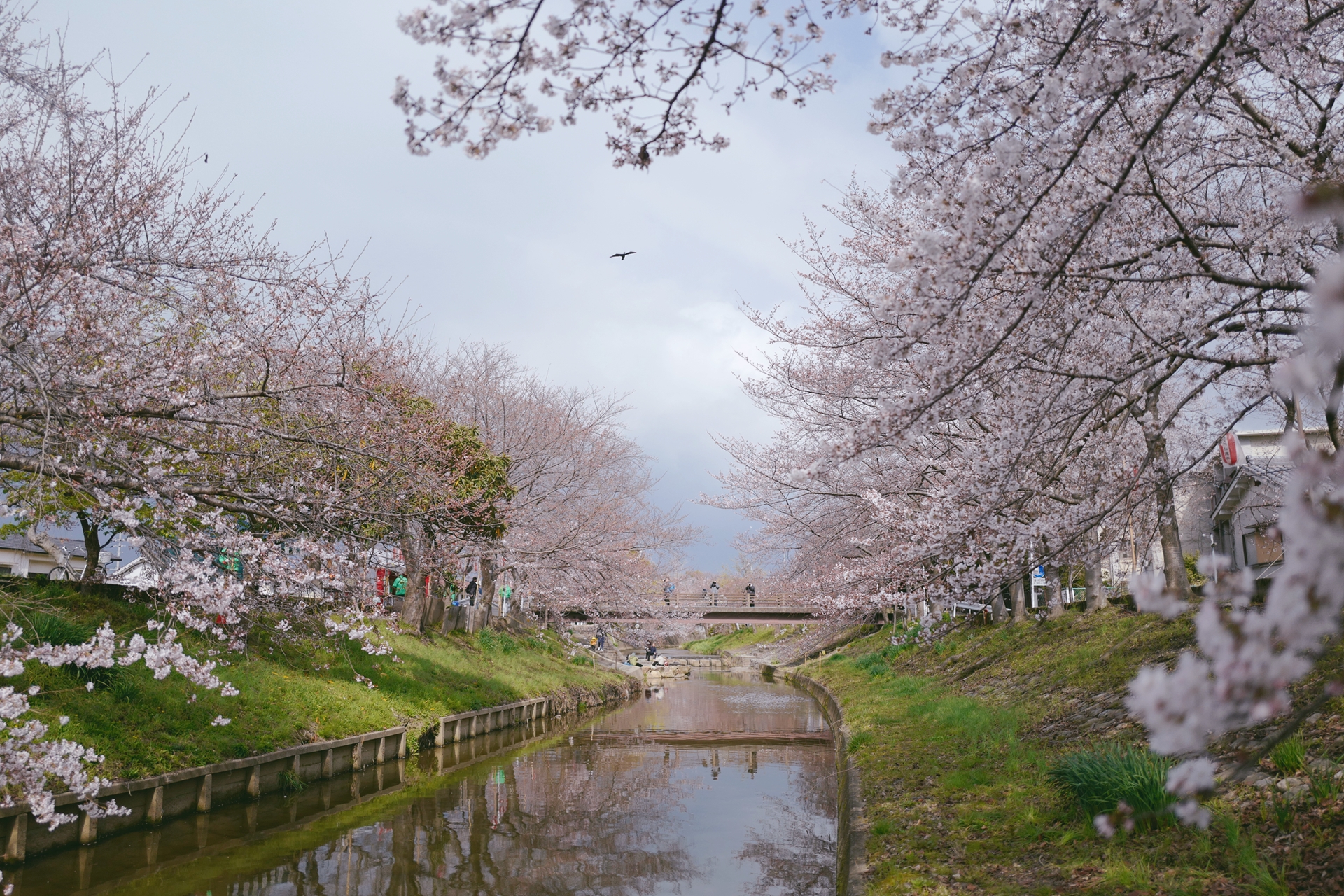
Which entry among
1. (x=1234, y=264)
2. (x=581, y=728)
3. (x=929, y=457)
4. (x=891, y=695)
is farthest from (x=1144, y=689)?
(x=581, y=728)

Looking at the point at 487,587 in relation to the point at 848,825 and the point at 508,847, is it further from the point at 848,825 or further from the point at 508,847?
the point at 848,825

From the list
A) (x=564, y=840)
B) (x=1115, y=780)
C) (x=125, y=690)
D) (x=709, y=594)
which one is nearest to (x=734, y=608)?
(x=709, y=594)

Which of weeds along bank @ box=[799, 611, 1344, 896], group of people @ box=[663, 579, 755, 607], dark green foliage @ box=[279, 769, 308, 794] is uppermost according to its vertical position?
group of people @ box=[663, 579, 755, 607]

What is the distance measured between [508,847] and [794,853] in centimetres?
334

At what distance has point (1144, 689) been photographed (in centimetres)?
176

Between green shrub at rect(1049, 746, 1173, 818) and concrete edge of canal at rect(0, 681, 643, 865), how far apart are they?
887cm

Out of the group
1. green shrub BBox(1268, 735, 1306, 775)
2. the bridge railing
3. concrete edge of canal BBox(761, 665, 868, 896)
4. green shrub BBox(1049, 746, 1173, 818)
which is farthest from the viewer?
the bridge railing

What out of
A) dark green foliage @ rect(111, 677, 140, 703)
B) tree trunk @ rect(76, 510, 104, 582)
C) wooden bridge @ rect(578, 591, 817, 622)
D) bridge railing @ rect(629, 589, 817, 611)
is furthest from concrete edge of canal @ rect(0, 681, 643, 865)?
bridge railing @ rect(629, 589, 817, 611)

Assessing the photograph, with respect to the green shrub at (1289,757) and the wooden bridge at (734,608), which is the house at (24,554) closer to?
the wooden bridge at (734,608)

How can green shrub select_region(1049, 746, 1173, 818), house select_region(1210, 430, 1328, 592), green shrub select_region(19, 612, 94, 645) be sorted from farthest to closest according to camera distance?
1. house select_region(1210, 430, 1328, 592)
2. green shrub select_region(19, 612, 94, 645)
3. green shrub select_region(1049, 746, 1173, 818)

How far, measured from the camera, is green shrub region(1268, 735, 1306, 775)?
Answer: 5.18 meters

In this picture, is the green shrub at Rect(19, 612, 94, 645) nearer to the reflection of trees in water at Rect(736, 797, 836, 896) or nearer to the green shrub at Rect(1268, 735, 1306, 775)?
the reflection of trees in water at Rect(736, 797, 836, 896)

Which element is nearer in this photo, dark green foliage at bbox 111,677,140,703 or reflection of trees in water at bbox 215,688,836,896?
reflection of trees in water at bbox 215,688,836,896

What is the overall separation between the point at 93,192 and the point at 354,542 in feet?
13.4
